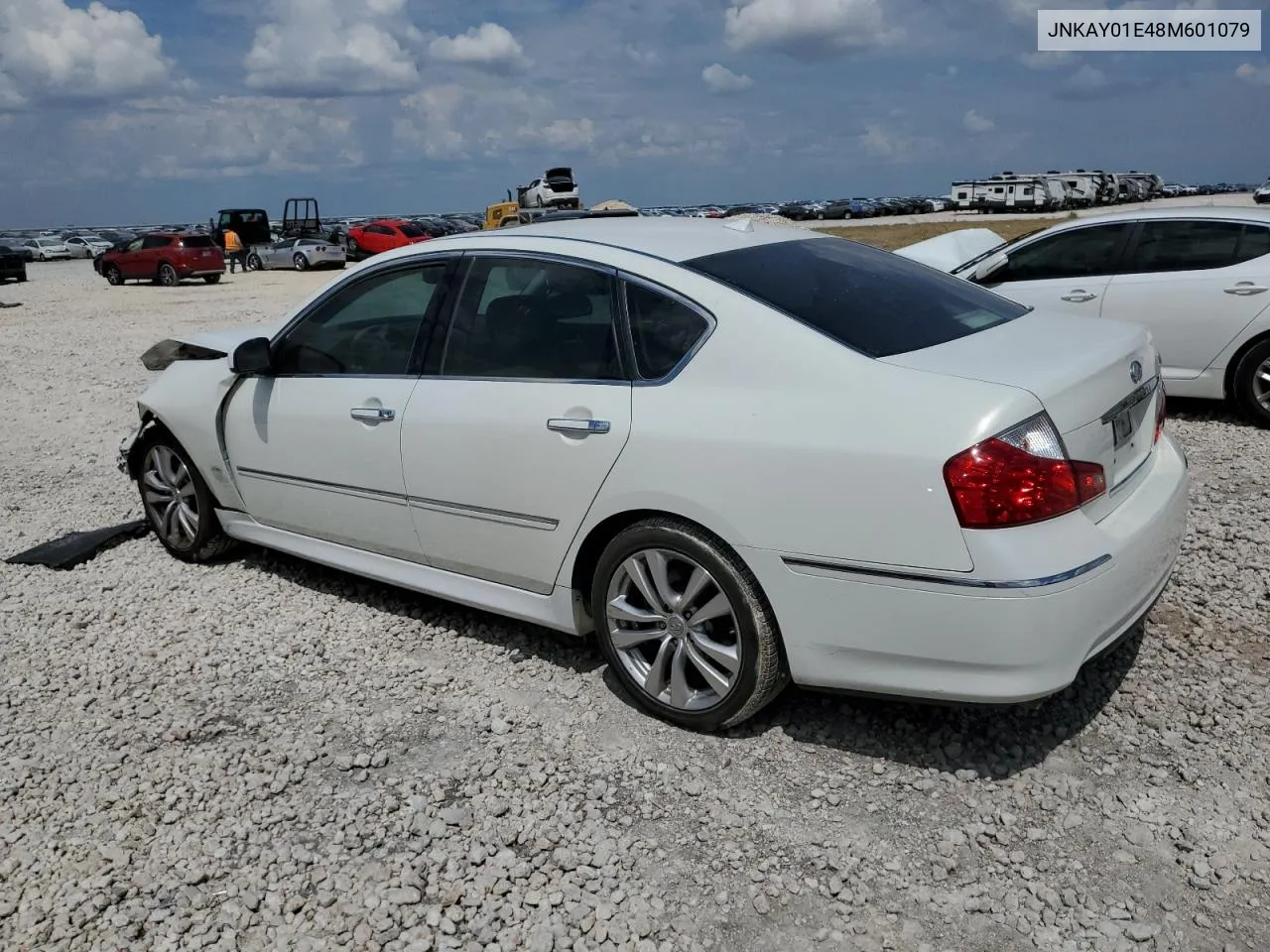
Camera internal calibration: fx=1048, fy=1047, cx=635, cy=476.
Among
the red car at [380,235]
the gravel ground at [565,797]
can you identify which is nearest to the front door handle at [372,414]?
the gravel ground at [565,797]

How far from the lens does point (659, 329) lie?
3.44 m

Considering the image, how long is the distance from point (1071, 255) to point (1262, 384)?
170 centimetres

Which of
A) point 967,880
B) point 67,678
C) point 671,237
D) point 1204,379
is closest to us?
point 967,880

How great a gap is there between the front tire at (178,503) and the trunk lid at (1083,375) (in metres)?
3.58

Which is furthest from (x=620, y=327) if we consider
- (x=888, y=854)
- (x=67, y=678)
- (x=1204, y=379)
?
(x=1204, y=379)

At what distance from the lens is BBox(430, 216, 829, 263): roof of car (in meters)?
3.70

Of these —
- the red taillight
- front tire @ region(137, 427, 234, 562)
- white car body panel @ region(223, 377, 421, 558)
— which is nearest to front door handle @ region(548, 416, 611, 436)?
white car body panel @ region(223, 377, 421, 558)

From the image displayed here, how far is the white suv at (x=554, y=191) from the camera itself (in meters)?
47.2

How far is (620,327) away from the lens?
3.53 meters

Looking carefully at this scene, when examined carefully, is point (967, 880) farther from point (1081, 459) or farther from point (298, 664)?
point (298, 664)

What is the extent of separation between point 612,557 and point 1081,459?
1460 millimetres

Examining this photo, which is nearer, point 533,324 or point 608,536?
point 608,536

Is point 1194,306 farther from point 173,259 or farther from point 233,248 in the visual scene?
point 233,248

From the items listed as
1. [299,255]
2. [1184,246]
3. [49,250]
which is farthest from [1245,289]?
[49,250]
